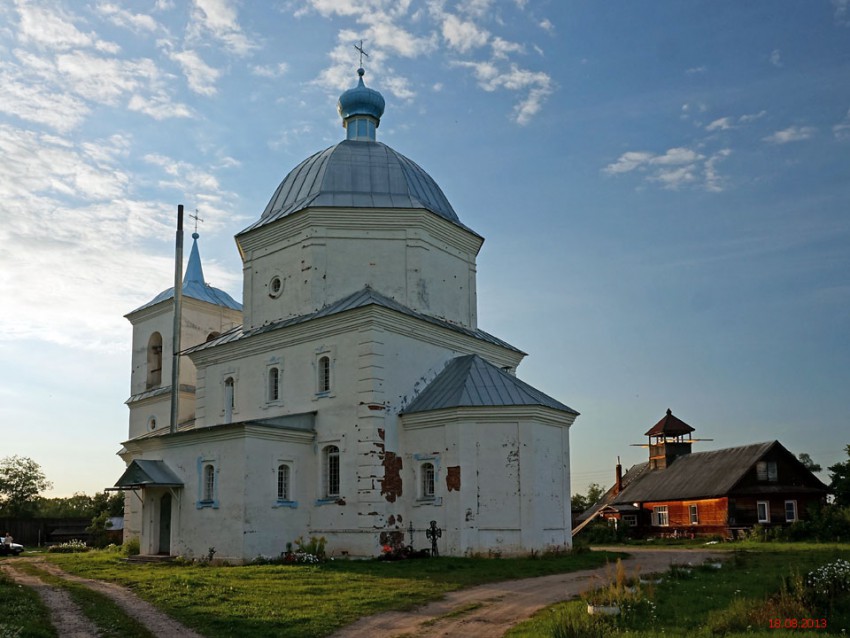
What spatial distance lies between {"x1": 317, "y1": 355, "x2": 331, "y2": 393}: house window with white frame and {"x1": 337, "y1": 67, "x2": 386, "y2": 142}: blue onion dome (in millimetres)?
8783

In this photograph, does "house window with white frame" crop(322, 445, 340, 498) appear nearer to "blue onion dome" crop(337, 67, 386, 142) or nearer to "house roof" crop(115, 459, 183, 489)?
"house roof" crop(115, 459, 183, 489)

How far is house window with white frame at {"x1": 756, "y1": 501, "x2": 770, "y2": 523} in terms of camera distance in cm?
2988

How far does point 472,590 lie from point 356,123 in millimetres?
17496

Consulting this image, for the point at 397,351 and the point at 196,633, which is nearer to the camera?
the point at 196,633

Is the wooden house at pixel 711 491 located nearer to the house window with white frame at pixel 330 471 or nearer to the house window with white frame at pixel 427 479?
the house window with white frame at pixel 427 479

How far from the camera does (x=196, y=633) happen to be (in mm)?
10008

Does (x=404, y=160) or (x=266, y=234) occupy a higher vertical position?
(x=404, y=160)

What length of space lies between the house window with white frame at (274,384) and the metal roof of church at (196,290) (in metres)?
10.2

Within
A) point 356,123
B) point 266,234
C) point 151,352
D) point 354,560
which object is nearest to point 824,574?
point 354,560

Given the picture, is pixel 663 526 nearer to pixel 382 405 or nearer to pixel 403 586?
pixel 382 405

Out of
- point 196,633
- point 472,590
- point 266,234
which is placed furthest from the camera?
point 266,234

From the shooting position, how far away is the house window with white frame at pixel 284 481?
20484 mm

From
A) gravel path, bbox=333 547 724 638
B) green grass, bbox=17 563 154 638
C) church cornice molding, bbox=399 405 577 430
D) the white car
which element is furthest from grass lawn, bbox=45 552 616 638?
the white car
